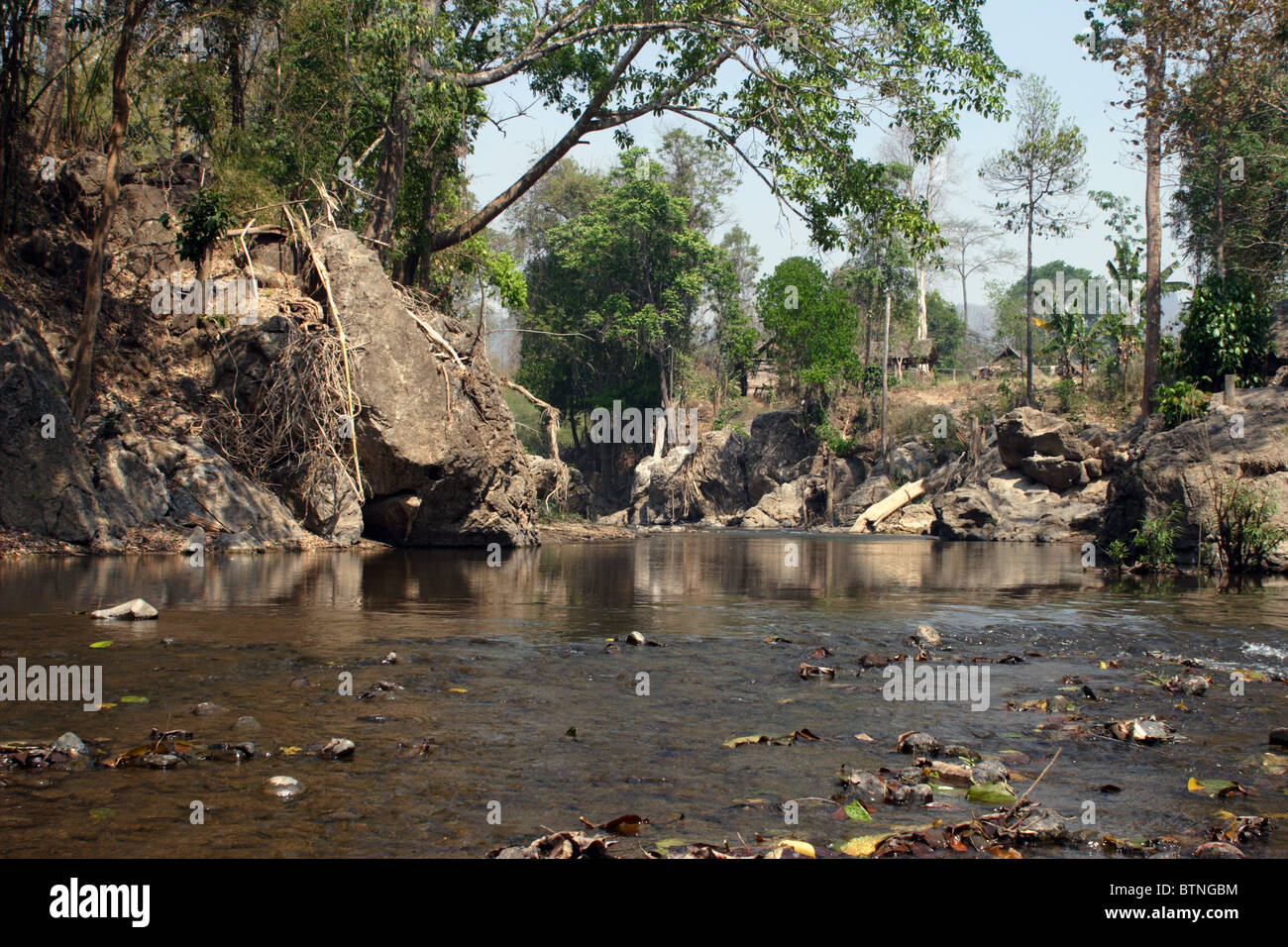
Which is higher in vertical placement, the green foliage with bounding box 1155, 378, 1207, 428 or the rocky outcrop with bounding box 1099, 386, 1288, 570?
the green foliage with bounding box 1155, 378, 1207, 428

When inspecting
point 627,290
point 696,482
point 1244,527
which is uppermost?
point 627,290

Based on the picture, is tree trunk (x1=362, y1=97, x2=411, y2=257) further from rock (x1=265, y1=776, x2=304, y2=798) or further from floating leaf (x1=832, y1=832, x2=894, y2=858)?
floating leaf (x1=832, y1=832, x2=894, y2=858)

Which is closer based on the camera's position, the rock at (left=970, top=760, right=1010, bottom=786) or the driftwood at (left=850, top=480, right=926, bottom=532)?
the rock at (left=970, top=760, right=1010, bottom=786)

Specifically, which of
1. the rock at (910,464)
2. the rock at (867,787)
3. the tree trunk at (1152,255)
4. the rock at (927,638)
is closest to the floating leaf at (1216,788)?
the rock at (867,787)

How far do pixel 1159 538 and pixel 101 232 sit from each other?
1717 centimetres

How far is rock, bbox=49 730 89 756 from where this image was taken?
425 cm

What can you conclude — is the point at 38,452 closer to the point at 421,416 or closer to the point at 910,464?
the point at 421,416

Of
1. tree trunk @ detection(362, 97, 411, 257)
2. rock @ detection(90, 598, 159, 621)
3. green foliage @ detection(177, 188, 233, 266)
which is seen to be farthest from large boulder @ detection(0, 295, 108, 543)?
tree trunk @ detection(362, 97, 411, 257)

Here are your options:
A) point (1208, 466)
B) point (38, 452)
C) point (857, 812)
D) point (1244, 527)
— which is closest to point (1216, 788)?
point (857, 812)

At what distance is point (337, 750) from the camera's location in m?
4.45

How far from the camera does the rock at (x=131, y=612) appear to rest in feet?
26.6

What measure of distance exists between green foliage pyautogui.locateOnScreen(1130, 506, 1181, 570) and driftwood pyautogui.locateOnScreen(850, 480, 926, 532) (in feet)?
67.3

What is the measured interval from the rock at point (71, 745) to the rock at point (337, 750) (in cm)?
100
